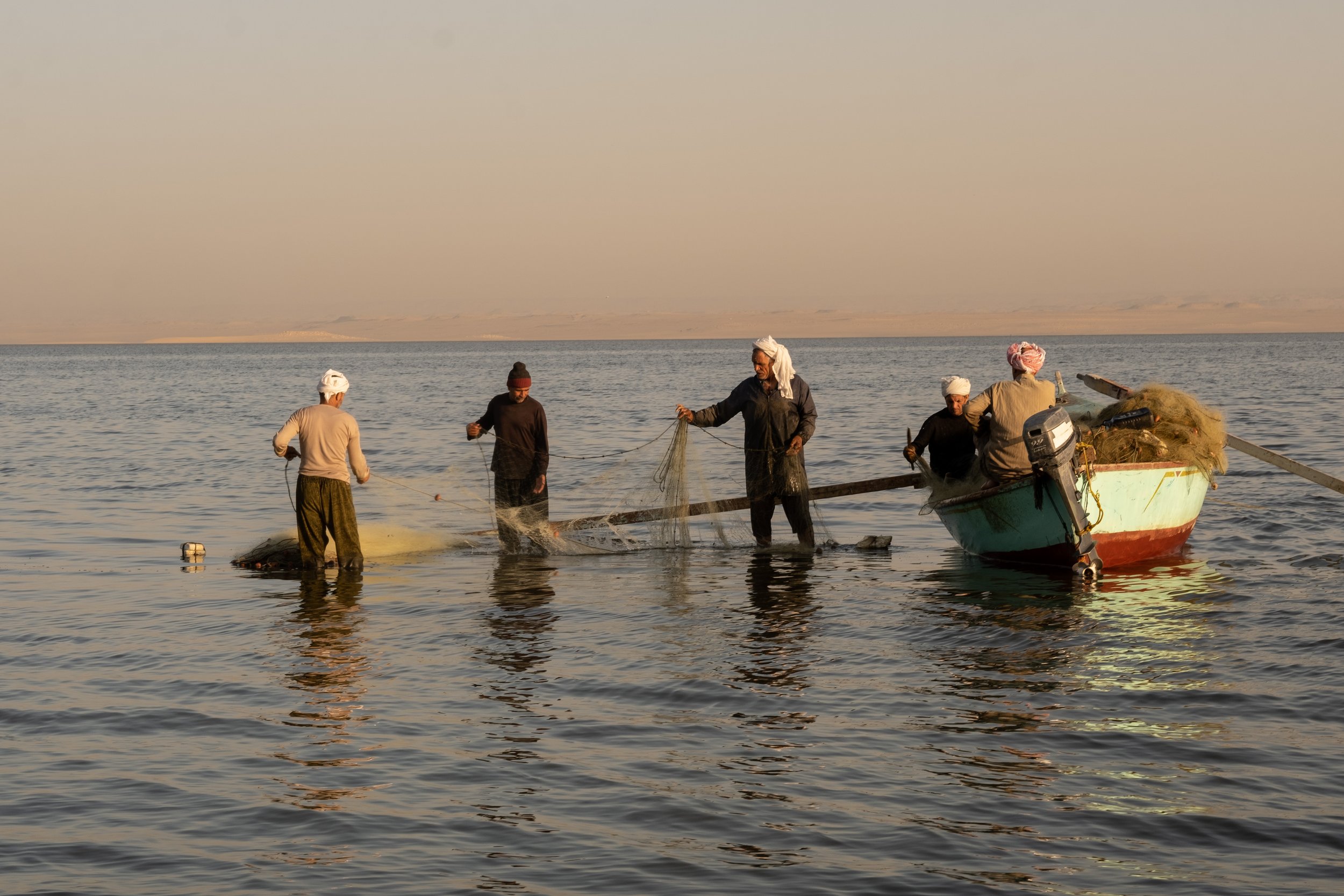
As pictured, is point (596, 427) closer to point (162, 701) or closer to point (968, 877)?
point (162, 701)

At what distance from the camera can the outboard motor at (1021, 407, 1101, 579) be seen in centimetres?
1090

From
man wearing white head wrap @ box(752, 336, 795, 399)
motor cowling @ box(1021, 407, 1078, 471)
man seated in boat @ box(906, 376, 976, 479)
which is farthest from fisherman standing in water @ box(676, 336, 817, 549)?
motor cowling @ box(1021, 407, 1078, 471)

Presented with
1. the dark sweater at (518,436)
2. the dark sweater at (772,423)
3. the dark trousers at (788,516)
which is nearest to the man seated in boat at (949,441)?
the dark sweater at (772,423)

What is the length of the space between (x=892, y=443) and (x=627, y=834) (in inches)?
1000

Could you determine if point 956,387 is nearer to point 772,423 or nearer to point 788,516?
point 772,423

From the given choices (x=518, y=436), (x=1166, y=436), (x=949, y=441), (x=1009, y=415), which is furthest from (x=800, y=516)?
(x=1166, y=436)

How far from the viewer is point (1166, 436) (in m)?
12.5

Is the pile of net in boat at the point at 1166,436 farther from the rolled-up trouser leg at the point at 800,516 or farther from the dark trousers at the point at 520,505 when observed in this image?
the dark trousers at the point at 520,505

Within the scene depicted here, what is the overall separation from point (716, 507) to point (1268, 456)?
5.36m

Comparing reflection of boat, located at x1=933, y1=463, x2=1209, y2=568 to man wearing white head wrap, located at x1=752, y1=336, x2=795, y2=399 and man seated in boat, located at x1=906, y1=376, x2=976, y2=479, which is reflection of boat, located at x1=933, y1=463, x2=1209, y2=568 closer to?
man seated in boat, located at x1=906, y1=376, x2=976, y2=479

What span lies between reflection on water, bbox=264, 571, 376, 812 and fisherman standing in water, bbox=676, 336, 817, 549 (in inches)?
145

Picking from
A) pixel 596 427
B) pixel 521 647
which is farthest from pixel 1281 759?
pixel 596 427

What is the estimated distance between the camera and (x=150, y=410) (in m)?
49.4

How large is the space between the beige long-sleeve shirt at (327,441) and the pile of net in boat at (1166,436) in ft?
21.3
